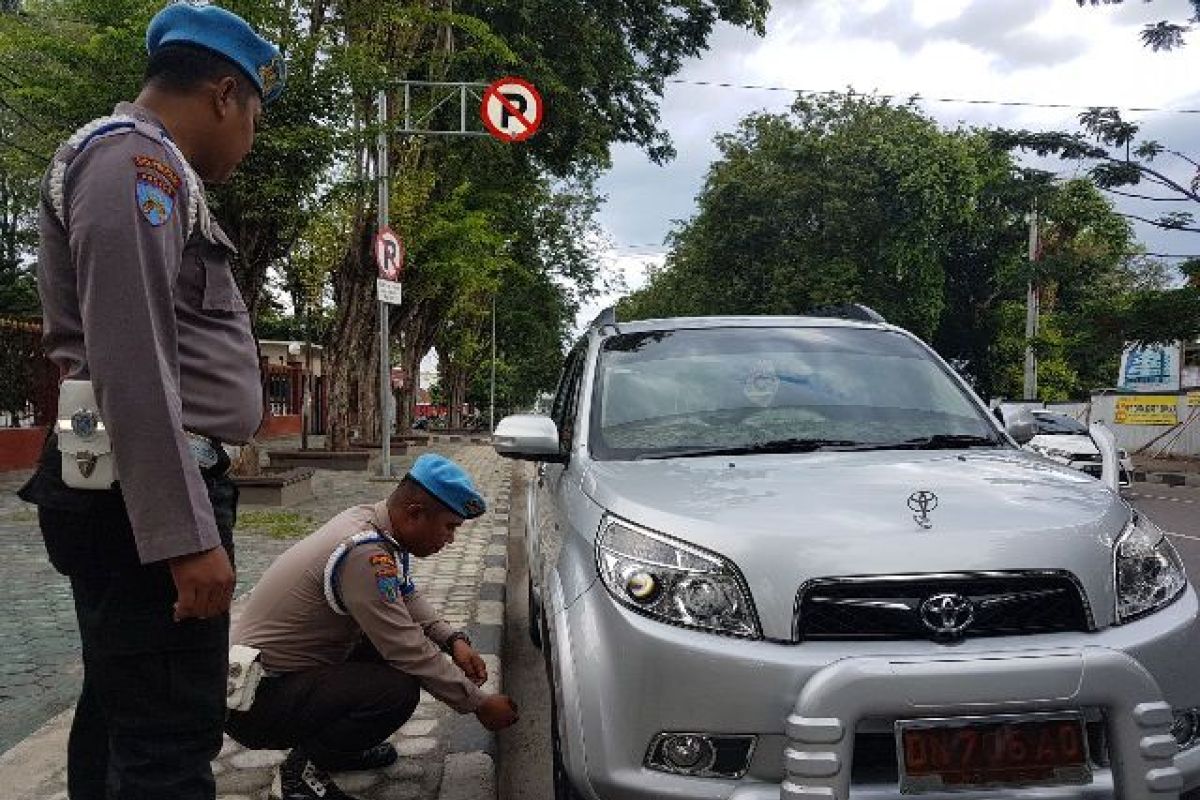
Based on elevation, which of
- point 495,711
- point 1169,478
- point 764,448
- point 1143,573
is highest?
point 764,448

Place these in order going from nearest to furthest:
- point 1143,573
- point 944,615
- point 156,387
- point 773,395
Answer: point 156,387
point 944,615
point 1143,573
point 773,395

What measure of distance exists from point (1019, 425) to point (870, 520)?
5.06 feet

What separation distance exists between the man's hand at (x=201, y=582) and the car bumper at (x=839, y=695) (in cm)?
96

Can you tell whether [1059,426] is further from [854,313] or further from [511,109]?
[854,313]

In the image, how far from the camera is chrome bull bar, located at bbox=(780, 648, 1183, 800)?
2115mm

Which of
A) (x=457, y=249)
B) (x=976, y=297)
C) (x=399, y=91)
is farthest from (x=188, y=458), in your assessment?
(x=976, y=297)

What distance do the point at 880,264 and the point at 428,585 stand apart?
30192 mm

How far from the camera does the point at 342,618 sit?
9.70ft

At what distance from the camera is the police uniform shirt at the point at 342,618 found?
9.20 feet

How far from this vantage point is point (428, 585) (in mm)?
6500

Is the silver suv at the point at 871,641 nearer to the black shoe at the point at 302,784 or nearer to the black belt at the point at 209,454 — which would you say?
the black shoe at the point at 302,784

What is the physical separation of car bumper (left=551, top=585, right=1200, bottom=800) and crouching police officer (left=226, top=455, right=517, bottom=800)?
0.65 metres

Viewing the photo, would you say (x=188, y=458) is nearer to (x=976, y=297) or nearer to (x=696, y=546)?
(x=696, y=546)

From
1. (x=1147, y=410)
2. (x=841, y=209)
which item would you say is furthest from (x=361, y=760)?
(x=841, y=209)
